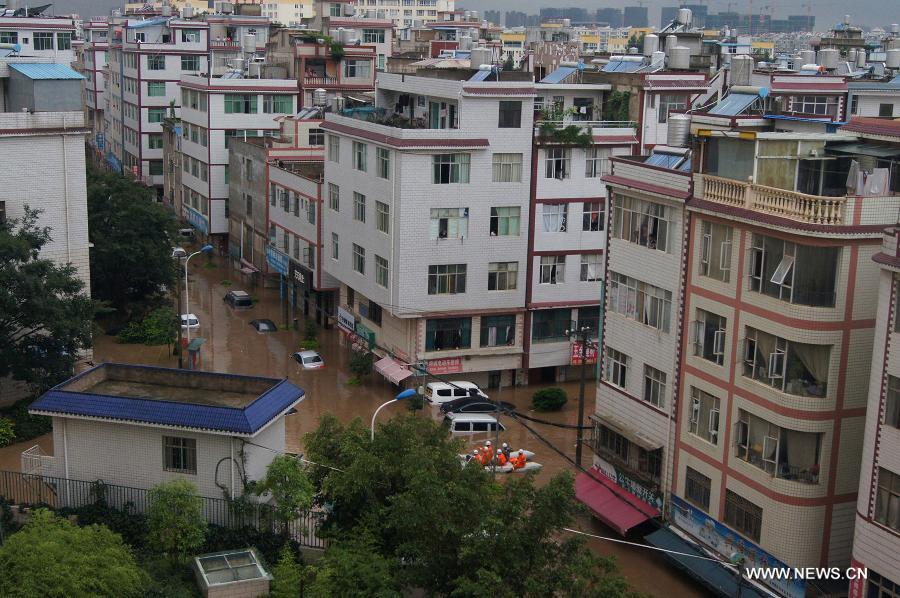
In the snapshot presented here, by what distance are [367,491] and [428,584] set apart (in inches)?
119

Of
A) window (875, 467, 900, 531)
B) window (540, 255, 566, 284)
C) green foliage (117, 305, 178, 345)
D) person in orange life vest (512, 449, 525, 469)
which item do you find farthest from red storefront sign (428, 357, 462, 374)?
window (875, 467, 900, 531)

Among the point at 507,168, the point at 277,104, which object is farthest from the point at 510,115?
the point at 277,104

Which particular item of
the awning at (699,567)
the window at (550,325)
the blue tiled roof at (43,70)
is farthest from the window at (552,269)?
the blue tiled roof at (43,70)

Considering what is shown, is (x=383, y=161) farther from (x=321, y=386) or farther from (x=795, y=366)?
(x=795, y=366)

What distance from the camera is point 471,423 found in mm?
35875

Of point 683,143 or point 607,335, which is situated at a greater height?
point 683,143

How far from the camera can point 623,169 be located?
28.5 m

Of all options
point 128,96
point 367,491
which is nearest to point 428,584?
point 367,491

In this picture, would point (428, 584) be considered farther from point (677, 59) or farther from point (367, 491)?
point (677, 59)

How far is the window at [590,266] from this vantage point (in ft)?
134

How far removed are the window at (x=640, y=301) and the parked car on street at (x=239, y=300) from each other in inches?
1052

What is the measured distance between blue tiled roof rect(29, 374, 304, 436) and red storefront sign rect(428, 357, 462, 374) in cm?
1492

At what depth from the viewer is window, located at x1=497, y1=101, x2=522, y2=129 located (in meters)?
38.8

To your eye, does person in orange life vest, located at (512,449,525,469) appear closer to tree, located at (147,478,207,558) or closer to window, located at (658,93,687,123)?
tree, located at (147,478,207,558)
